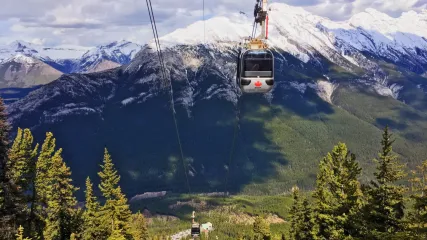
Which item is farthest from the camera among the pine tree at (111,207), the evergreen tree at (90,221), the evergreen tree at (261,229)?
the evergreen tree at (261,229)

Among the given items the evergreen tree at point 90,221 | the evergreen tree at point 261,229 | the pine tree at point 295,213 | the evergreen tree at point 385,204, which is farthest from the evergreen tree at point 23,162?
the evergreen tree at point 261,229

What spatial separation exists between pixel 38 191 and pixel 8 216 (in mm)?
13617

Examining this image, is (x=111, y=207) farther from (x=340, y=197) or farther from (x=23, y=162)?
(x=340, y=197)

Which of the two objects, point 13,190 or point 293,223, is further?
point 293,223

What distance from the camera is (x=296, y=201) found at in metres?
57.7

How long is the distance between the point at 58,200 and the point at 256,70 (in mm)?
25485

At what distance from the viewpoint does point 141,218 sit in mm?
84250

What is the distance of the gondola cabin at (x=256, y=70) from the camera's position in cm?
3500

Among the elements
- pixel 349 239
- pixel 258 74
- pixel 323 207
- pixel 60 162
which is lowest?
pixel 349 239

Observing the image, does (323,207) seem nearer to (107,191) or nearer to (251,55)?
(251,55)

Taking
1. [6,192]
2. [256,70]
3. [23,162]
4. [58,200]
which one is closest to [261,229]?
[58,200]

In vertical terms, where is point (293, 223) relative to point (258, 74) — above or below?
below

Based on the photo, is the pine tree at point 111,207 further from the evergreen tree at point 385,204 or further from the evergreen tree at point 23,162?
the evergreen tree at point 385,204

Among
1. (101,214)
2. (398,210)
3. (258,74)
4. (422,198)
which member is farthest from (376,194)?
(101,214)
